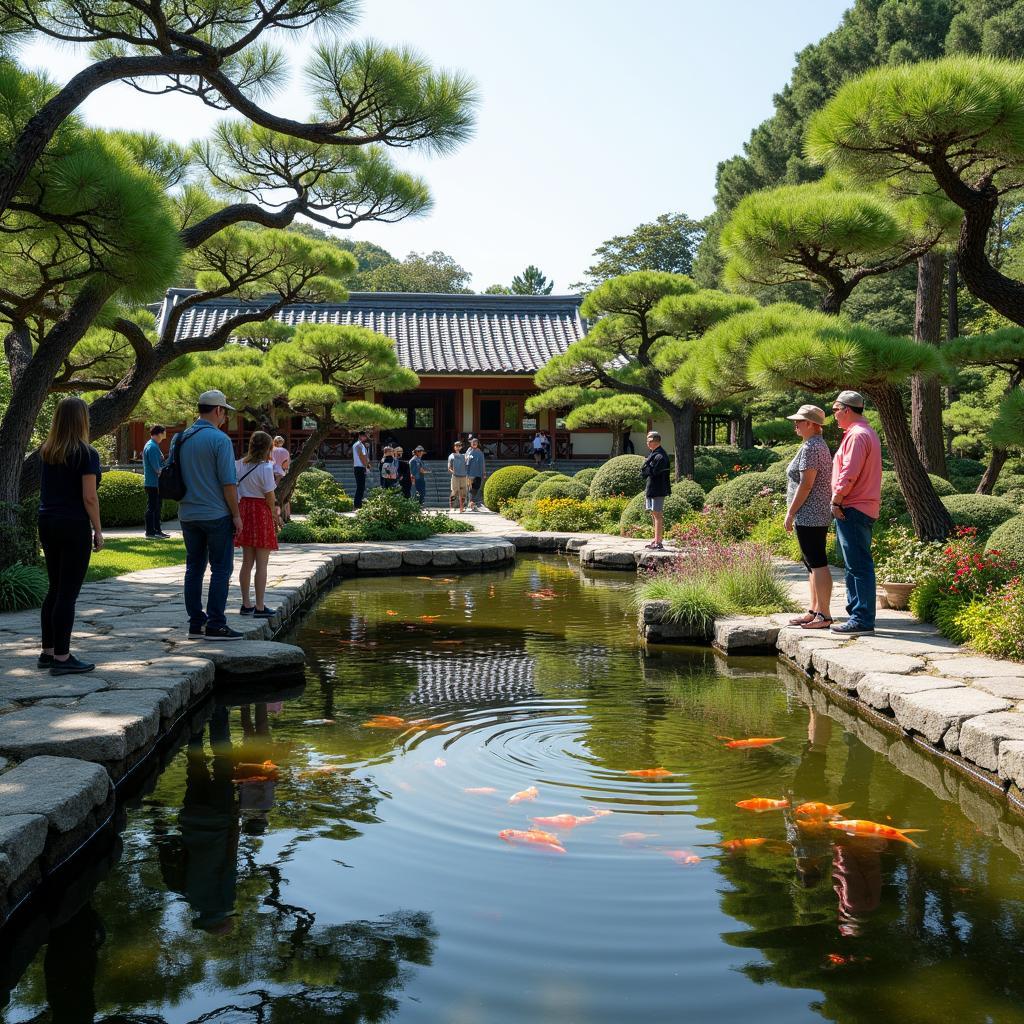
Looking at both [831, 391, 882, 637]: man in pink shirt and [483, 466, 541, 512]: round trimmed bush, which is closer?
[831, 391, 882, 637]: man in pink shirt

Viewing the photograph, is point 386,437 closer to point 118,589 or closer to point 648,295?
point 648,295

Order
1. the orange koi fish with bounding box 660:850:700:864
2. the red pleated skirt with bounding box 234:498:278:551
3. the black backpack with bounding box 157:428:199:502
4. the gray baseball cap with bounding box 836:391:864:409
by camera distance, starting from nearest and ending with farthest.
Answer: the orange koi fish with bounding box 660:850:700:864
the black backpack with bounding box 157:428:199:502
the gray baseball cap with bounding box 836:391:864:409
the red pleated skirt with bounding box 234:498:278:551

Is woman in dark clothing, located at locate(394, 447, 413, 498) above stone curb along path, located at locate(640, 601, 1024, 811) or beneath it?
above

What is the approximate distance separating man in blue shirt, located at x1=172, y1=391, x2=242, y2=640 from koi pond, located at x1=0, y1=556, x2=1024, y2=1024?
37.8 inches

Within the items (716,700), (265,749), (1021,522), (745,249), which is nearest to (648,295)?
(745,249)

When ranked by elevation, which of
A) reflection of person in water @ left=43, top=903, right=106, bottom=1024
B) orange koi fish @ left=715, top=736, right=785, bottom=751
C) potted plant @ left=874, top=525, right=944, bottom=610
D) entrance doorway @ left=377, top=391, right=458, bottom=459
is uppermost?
entrance doorway @ left=377, top=391, right=458, bottom=459

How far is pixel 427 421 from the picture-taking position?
31156 millimetres

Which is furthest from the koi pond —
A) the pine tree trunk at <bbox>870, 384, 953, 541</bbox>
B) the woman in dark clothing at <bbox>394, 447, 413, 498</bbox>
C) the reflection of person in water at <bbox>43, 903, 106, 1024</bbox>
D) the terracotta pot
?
the woman in dark clothing at <bbox>394, 447, 413, 498</bbox>

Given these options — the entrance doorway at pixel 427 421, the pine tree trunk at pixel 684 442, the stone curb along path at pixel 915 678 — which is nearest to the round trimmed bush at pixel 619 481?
the pine tree trunk at pixel 684 442

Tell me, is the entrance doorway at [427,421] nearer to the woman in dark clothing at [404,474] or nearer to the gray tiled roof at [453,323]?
the gray tiled roof at [453,323]

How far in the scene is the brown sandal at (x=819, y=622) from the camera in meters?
7.50

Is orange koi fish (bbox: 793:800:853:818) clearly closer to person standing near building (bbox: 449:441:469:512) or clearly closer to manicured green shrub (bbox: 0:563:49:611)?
manicured green shrub (bbox: 0:563:49:611)

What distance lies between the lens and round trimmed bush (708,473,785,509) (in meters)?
14.5

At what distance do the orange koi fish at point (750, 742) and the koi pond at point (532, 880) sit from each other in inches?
3.5
